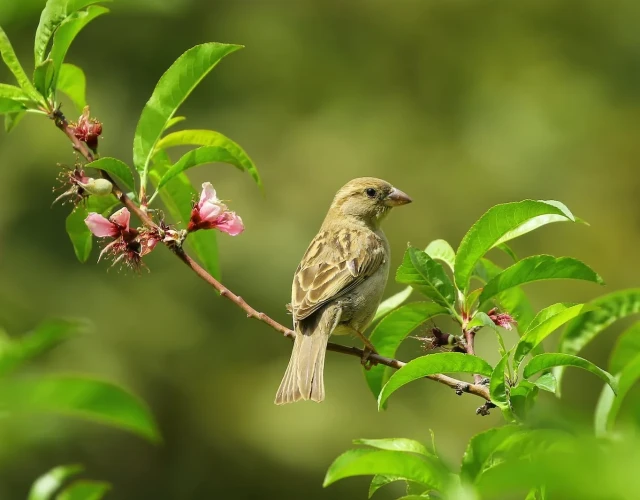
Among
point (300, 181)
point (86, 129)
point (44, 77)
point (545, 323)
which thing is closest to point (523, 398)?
point (545, 323)

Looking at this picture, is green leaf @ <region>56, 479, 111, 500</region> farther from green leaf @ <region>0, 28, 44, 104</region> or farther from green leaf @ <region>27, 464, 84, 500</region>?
green leaf @ <region>0, 28, 44, 104</region>

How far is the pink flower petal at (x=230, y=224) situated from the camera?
336cm

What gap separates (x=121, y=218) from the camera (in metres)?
3.21

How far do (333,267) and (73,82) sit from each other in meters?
1.95

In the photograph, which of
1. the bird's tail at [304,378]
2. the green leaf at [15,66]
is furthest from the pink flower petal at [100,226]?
the bird's tail at [304,378]

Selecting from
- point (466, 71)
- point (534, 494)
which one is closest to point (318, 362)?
point (534, 494)

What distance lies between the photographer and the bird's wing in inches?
185

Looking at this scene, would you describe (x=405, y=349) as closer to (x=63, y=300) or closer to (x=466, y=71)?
(x=63, y=300)

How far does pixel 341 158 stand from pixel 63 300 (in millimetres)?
5197

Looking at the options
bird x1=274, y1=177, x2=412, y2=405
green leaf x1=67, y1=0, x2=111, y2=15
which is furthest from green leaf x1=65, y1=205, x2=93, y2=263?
bird x1=274, y1=177, x2=412, y2=405

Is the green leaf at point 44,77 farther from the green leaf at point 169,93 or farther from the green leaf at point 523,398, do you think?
the green leaf at point 523,398

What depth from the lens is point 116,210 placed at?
345 centimetres

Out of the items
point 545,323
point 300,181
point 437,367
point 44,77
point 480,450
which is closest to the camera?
point 480,450

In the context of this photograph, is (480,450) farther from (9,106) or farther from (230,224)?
(9,106)
